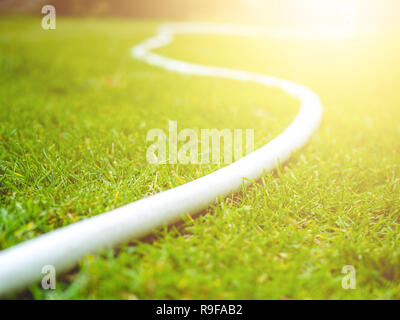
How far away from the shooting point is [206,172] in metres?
2.02

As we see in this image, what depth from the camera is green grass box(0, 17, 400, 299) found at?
4.23 ft

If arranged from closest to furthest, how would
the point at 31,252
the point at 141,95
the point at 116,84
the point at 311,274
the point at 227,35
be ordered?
the point at 31,252 → the point at 311,274 → the point at 141,95 → the point at 116,84 → the point at 227,35

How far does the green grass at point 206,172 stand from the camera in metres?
1.29

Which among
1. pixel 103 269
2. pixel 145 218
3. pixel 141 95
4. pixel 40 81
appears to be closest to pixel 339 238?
pixel 145 218

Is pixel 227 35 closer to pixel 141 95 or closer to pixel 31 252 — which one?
pixel 141 95

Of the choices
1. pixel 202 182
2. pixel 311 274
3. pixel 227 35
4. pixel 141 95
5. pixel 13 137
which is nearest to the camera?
pixel 311 274

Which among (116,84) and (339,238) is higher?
(116,84)

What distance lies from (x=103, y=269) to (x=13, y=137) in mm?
1641

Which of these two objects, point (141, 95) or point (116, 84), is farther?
point (116, 84)

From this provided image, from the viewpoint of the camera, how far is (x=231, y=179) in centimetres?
180

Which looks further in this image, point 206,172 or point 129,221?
point 206,172

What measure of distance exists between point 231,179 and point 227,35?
7.80 meters
